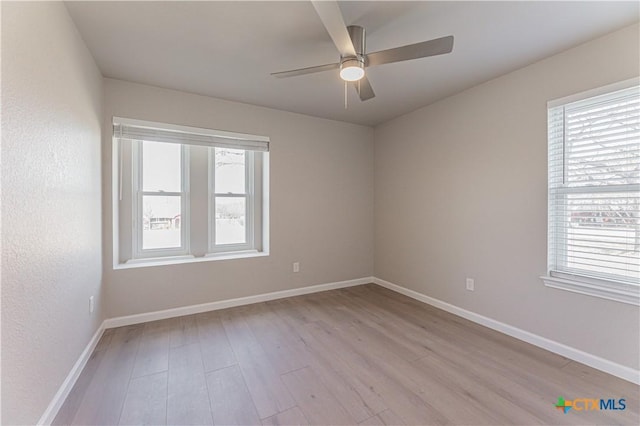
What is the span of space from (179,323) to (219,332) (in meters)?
0.51

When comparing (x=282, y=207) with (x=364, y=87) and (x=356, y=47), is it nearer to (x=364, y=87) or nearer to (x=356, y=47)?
(x=364, y=87)

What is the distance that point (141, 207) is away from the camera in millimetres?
2936

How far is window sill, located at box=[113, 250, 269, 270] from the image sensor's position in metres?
2.76

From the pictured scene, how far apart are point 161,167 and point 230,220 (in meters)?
0.97

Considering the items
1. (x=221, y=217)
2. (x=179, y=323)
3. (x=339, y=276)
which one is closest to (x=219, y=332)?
(x=179, y=323)

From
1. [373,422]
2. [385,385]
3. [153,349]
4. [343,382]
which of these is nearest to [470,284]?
[385,385]

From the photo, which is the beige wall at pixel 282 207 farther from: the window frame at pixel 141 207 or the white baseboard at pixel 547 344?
the white baseboard at pixel 547 344

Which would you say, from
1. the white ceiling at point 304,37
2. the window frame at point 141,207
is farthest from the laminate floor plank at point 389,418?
the window frame at point 141,207

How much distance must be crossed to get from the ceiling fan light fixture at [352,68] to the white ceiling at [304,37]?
289 millimetres

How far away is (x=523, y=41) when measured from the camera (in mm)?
1993

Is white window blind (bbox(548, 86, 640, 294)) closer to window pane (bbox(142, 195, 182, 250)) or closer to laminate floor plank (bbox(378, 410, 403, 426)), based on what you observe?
laminate floor plank (bbox(378, 410, 403, 426))

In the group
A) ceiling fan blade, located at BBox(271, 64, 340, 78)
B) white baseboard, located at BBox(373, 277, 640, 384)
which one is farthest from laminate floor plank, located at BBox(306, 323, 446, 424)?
ceiling fan blade, located at BBox(271, 64, 340, 78)

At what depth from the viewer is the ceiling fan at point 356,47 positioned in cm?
136

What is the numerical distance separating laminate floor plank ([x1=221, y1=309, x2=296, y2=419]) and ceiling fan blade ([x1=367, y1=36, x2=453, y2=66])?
2219 mm
